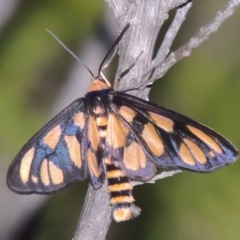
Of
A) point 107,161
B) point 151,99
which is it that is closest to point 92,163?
point 107,161

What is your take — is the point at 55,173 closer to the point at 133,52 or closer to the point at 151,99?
the point at 133,52

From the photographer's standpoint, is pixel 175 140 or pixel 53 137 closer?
pixel 175 140

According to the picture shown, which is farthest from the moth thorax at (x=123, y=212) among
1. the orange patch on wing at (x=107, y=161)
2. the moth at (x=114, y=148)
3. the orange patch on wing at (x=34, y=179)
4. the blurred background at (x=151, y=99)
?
the blurred background at (x=151, y=99)

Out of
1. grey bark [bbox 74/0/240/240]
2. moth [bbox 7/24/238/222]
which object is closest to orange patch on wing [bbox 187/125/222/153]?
moth [bbox 7/24/238/222]

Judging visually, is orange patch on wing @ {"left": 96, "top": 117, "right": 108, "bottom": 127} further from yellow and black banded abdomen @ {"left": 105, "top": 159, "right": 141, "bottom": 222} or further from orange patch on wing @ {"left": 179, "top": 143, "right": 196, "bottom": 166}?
orange patch on wing @ {"left": 179, "top": 143, "right": 196, "bottom": 166}

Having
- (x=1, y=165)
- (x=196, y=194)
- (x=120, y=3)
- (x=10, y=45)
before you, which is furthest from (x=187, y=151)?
(x=10, y=45)

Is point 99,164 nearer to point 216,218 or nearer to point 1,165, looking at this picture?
point 1,165

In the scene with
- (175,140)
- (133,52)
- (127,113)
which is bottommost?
(175,140)
